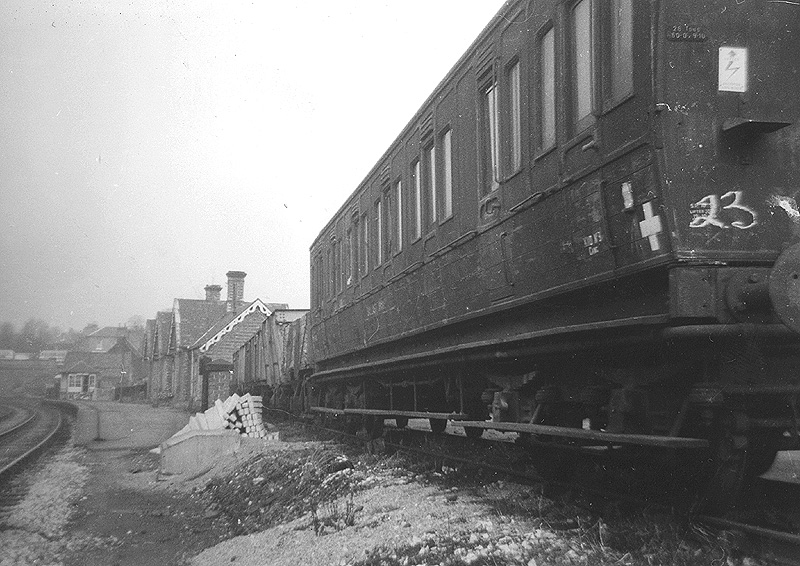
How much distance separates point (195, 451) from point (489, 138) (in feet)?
27.5

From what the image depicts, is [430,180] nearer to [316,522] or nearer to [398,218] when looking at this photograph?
Answer: [398,218]

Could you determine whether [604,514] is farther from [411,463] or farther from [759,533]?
[411,463]

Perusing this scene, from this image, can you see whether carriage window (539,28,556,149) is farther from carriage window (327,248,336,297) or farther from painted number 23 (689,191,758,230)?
carriage window (327,248,336,297)

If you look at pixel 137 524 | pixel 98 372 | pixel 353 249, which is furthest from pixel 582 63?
pixel 98 372

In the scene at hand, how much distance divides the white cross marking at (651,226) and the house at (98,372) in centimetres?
6120

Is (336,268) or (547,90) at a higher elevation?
(547,90)

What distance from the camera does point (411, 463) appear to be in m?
7.81

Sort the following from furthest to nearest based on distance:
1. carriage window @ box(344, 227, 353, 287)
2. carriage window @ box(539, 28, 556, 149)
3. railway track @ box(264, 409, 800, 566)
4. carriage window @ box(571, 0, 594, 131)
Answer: carriage window @ box(344, 227, 353, 287), carriage window @ box(539, 28, 556, 149), carriage window @ box(571, 0, 594, 131), railway track @ box(264, 409, 800, 566)

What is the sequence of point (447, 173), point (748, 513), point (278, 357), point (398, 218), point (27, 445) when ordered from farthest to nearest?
point (278, 357) < point (27, 445) < point (398, 218) < point (447, 173) < point (748, 513)

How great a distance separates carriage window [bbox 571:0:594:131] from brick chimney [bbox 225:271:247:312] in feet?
134

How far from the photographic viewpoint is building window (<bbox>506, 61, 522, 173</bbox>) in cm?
541

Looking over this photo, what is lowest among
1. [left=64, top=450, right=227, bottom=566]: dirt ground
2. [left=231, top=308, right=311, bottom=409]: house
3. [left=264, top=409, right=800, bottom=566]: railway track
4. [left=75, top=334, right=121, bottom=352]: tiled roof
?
[left=64, top=450, right=227, bottom=566]: dirt ground

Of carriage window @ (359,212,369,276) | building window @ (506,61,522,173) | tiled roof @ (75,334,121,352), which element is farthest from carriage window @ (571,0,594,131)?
tiled roof @ (75,334,121,352)

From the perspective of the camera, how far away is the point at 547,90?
505cm
